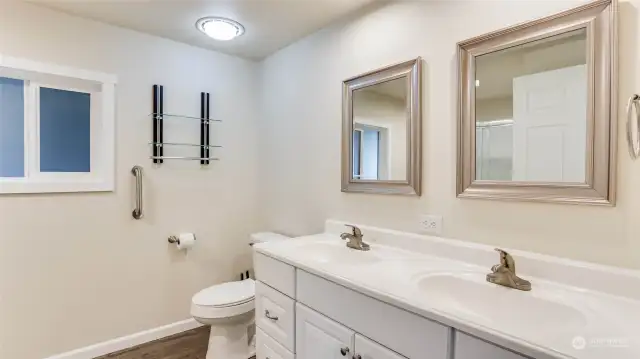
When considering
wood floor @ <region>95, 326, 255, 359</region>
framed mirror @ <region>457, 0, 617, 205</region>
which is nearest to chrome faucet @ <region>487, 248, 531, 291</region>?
framed mirror @ <region>457, 0, 617, 205</region>

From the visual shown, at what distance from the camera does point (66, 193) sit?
2098mm

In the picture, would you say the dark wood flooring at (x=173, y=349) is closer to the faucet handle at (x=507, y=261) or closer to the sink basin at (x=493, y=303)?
the sink basin at (x=493, y=303)

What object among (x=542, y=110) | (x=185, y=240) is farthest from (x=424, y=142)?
(x=185, y=240)

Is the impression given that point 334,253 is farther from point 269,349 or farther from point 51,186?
point 51,186

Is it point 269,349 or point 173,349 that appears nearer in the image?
point 269,349

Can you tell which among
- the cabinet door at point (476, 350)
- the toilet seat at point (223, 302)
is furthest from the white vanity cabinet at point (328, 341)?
the toilet seat at point (223, 302)

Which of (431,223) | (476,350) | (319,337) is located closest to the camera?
(476,350)

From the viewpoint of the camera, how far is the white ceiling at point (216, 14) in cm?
195

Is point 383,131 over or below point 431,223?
over

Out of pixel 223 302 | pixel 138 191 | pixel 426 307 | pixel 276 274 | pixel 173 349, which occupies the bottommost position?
pixel 173 349

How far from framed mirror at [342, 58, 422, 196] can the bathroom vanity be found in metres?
0.31

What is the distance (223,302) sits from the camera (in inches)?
79.4

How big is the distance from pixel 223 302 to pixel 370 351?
1146 mm

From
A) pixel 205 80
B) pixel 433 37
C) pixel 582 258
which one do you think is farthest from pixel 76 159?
pixel 582 258
